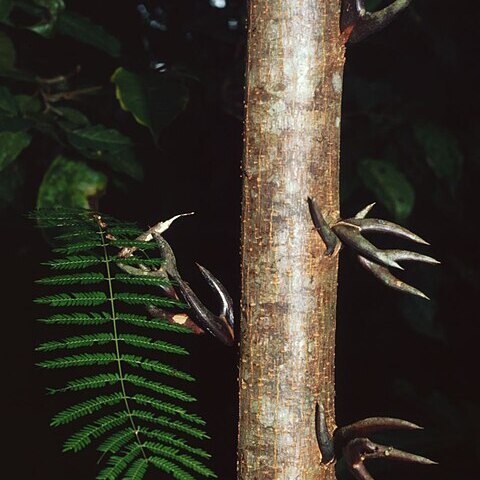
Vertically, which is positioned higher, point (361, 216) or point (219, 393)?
point (361, 216)

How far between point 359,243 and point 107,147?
28.3 inches

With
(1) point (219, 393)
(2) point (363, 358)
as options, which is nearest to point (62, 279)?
(1) point (219, 393)

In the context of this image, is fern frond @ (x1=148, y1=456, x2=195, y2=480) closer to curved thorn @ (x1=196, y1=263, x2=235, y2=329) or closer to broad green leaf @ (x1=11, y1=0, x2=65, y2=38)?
curved thorn @ (x1=196, y1=263, x2=235, y2=329)

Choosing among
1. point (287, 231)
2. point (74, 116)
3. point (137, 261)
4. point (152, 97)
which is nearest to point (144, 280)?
point (137, 261)

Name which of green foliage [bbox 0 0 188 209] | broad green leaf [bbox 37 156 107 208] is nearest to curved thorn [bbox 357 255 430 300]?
green foliage [bbox 0 0 188 209]

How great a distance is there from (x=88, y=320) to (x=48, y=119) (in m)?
0.73

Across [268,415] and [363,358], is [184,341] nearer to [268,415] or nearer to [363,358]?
[363,358]

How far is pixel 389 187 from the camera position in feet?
4.34

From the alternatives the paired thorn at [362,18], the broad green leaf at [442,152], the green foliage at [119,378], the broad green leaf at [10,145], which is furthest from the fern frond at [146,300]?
the broad green leaf at [442,152]

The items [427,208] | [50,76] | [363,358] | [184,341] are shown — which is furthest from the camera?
[363,358]

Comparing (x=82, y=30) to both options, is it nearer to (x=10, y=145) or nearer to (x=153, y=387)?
(x=10, y=145)

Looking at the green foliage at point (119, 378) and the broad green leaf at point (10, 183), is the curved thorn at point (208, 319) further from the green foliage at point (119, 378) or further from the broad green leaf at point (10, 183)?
the broad green leaf at point (10, 183)

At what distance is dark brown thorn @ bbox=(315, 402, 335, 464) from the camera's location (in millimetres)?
619

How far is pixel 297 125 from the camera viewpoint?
604 millimetres
